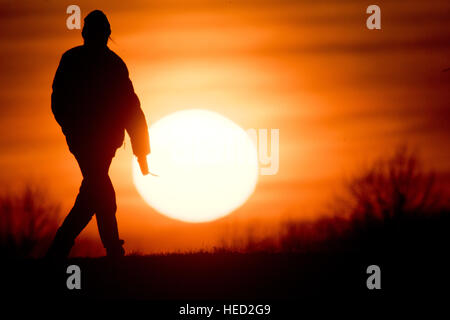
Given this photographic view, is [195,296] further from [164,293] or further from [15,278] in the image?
[15,278]

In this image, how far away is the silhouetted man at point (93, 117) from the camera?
997 cm

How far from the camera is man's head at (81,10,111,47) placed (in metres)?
10.1

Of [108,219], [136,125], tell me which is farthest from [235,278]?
[136,125]

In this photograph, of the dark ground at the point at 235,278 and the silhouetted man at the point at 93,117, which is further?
the silhouetted man at the point at 93,117

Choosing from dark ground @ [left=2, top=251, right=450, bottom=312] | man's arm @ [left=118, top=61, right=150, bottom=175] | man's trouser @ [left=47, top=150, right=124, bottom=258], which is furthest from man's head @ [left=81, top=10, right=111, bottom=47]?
dark ground @ [left=2, top=251, right=450, bottom=312]

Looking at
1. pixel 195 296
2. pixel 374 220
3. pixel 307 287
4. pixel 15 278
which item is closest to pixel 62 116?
pixel 15 278

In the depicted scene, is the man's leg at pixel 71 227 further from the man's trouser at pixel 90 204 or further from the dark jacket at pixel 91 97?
the dark jacket at pixel 91 97

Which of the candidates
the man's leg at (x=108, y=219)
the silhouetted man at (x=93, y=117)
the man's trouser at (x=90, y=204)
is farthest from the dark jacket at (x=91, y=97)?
the man's leg at (x=108, y=219)

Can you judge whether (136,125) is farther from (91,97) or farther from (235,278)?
(235,278)

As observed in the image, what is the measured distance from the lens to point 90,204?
32.9ft
